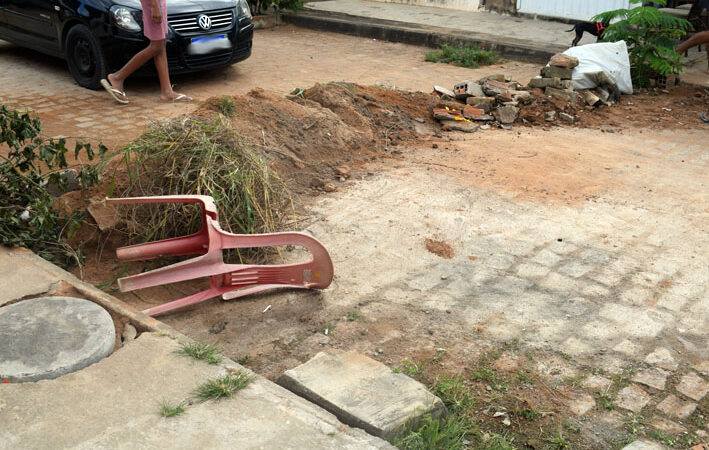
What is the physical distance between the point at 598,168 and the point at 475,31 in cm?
655

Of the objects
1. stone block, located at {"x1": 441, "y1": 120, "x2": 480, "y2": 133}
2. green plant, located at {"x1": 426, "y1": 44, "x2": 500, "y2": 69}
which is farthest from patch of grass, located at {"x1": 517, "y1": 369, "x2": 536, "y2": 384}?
green plant, located at {"x1": 426, "y1": 44, "x2": 500, "y2": 69}

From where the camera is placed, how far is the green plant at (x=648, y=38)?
9133mm

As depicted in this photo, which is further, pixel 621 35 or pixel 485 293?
pixel 621 35

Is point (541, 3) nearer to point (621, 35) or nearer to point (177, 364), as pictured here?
point (621, 35)

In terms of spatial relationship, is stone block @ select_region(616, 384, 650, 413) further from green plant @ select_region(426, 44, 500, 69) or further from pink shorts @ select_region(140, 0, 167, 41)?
green plant @ select_region(426, 44, 500, 69)

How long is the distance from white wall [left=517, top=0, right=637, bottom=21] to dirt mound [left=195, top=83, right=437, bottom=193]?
246 inches

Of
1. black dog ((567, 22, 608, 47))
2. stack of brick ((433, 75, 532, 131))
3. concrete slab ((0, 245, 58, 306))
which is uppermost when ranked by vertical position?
black dog ((567, 22, 608, 47))

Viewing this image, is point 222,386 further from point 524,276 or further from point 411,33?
point 411,33

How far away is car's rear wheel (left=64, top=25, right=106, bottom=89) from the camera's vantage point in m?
8.38

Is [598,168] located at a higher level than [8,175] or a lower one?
lower

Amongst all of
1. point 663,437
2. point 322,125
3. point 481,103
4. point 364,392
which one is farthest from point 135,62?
point 663,437

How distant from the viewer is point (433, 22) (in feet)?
44.1

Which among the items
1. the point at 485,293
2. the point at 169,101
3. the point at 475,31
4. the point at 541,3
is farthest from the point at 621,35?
the point at 485,293

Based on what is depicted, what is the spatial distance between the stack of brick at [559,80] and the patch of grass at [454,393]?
19.1 ft
